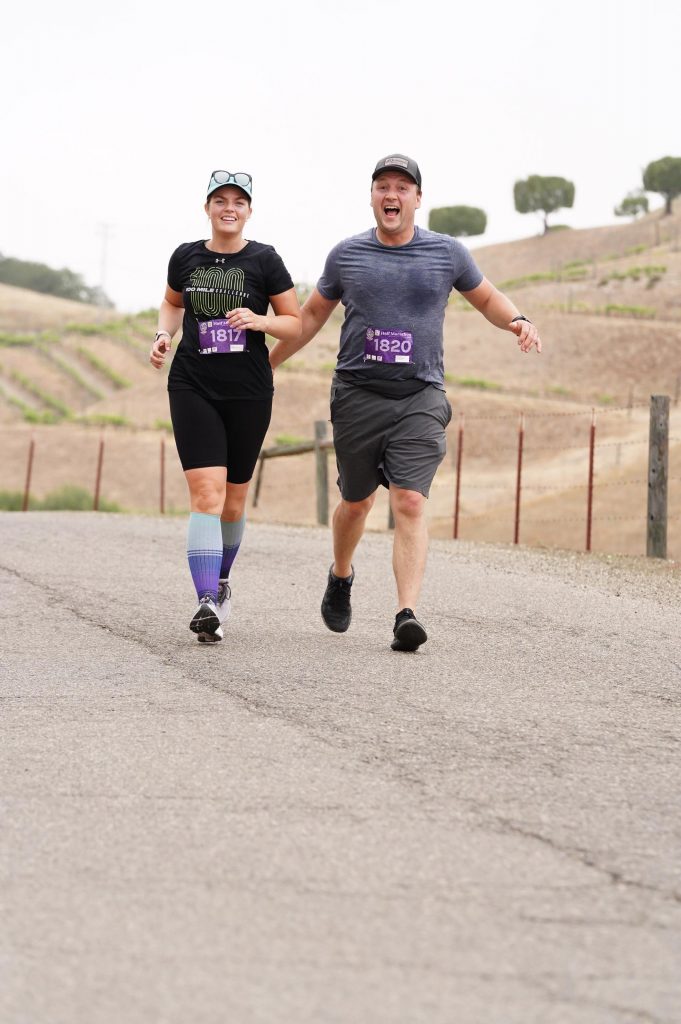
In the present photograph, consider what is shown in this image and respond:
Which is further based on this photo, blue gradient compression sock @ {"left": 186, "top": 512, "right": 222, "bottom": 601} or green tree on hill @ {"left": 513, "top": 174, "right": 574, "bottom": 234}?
green tree on hill @ {"left": 513, "top": 174, "right": 574, "bottom": 234}

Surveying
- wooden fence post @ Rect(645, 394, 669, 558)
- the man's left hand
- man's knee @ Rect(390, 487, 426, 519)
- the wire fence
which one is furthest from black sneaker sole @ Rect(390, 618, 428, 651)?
the wire fence

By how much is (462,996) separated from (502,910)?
48cm

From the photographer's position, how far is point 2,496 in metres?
34.4

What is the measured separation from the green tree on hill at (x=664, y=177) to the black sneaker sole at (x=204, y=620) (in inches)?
5024

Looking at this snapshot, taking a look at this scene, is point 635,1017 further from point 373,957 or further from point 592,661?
point 592,661

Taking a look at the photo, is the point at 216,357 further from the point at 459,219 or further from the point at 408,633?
the point at 459,219

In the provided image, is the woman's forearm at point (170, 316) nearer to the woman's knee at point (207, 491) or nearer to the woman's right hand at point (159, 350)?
the woman's right hand at point (159, 350)

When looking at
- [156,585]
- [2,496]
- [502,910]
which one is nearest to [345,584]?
[156,585]

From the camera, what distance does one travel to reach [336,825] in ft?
12.1

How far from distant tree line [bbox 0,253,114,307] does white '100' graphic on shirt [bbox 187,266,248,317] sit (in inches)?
5600

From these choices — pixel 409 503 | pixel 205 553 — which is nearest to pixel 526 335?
pixel 409 503

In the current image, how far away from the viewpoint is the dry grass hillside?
88.3 feet

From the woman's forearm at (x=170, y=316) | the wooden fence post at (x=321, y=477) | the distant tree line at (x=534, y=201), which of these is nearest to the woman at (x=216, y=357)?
the woman's forearm at (x=170, y=316)

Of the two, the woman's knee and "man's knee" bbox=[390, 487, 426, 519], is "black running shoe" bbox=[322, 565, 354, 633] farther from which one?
the woman's knee
